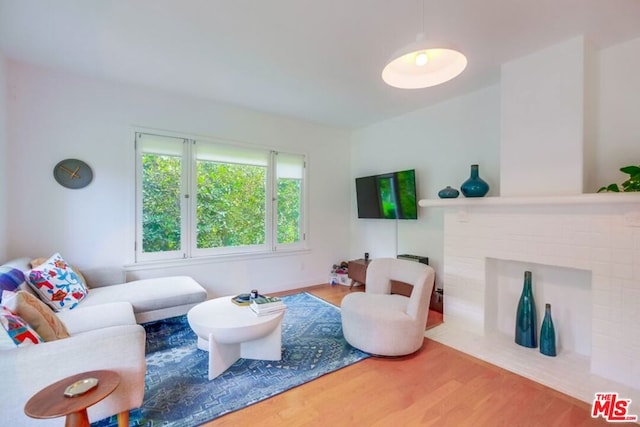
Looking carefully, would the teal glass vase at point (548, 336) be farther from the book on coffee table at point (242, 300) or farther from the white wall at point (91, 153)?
the white wall at point (91, 153)

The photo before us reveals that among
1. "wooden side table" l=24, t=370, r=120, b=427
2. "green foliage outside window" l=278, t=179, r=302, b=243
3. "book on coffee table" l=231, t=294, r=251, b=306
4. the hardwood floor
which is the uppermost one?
"green foliage outside window" l=278, t=179, r=302, b=243

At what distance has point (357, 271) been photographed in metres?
4.45

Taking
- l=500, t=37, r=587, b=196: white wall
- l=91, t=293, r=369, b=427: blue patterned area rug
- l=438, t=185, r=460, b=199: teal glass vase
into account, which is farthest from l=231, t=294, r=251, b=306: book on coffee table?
l=500, t=37, r=587, b=196: white wall

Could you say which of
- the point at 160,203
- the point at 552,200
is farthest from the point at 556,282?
the point at 160,203

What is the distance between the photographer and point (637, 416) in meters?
1.79

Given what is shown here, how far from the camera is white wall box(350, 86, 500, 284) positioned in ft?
10.8

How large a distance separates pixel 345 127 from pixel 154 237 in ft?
11.2

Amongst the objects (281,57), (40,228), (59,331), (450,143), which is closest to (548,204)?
(450,143)

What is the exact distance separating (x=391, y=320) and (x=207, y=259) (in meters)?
2.56

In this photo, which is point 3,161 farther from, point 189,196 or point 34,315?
point 34,315

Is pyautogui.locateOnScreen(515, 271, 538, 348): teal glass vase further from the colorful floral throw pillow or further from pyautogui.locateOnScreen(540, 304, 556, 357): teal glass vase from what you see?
the colorful floral throw pillow

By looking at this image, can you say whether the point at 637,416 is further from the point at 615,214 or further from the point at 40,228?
the point at 40,228

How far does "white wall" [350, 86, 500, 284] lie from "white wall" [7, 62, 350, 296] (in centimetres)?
185

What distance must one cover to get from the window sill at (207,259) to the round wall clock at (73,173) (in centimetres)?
104
